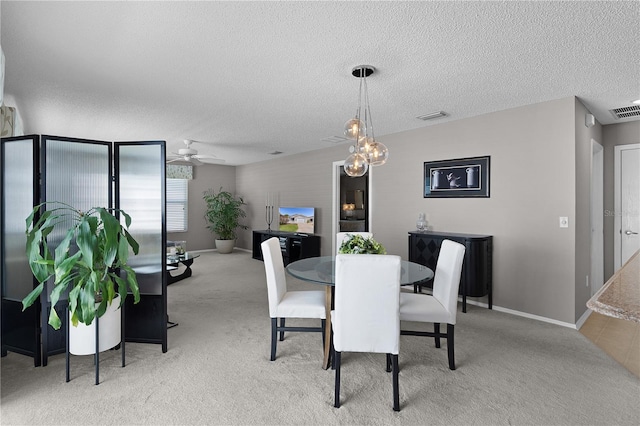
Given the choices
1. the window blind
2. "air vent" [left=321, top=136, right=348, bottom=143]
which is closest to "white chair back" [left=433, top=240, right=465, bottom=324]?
"air vent" [left=321, top=136, right=348, bottom=143]

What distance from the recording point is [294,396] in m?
2.16

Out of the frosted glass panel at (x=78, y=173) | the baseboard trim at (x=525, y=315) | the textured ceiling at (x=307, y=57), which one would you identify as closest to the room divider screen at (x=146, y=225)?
the frosted glass panel at (x=78, y=173)

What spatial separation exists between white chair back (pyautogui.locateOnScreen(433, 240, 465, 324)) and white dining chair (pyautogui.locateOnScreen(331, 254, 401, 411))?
26.4 inches

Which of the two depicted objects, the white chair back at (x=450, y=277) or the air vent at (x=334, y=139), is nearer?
the white chair back at (x=450, y=277)

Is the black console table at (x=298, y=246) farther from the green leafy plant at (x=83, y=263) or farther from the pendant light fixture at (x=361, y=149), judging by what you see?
the green leafy plant at (x=83, y=263)

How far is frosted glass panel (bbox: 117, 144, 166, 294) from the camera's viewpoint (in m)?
Answer: 2.84

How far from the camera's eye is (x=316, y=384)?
7.58ft

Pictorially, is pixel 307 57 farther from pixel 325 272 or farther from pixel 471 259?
pixel 471 259

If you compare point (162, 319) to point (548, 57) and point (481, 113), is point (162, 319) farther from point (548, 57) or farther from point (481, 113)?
point (481, 113)

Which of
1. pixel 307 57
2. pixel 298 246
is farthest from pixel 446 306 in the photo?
pixel 298 246

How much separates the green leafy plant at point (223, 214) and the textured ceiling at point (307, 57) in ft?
14.4

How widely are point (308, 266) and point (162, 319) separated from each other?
1.34 m

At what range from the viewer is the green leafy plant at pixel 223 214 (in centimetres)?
854

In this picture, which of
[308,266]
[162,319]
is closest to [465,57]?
[308,266]
